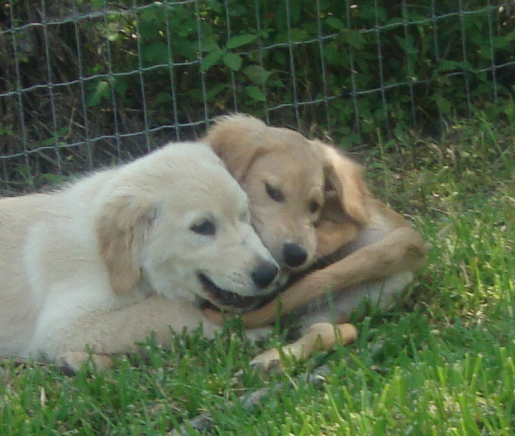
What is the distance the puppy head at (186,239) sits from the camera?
3.45 metres

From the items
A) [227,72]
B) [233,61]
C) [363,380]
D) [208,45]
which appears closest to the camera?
[363,380]

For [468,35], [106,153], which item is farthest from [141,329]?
[468,35]

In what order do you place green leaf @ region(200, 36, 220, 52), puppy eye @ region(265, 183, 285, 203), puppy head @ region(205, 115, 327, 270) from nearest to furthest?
1. puppy head @ region(205, 115, 327, 270)
2. puppy eye @ region(265, 183, 285, 203)
3. green leaf @ region(200, 36, 220, 52)

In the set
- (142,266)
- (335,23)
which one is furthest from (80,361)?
(335,23)

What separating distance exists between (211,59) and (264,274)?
2178 mm

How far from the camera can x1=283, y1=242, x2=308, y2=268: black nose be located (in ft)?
11.7

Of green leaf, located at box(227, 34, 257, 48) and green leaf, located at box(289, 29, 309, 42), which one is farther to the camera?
green leaf, located at box(289, 29, 309, 42)

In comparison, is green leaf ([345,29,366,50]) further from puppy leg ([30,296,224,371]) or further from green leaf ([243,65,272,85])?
puppy leg ([30,296,224,371])

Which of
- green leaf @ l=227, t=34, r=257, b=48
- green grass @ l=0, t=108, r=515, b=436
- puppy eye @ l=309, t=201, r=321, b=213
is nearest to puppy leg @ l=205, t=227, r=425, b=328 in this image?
green grass @ l=0, t=108, r=515, b=436

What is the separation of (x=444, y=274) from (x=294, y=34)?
2.17 meters

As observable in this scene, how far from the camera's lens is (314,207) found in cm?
381

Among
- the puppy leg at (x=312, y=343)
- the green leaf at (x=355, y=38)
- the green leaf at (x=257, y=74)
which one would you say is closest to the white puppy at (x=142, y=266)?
the puppy leg at (x=312, y=343)

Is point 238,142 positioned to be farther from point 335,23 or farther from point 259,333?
point 335,23

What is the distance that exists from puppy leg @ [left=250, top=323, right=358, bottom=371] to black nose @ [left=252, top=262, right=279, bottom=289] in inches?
9.2
